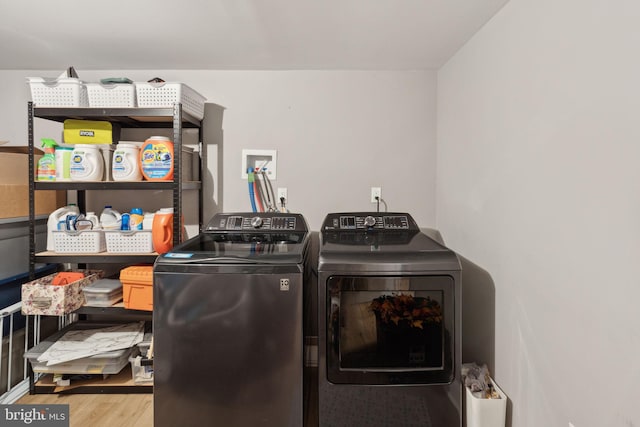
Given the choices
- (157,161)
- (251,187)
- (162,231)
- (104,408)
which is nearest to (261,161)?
(251,187)

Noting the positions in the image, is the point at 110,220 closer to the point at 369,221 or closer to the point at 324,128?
the point at 324,128

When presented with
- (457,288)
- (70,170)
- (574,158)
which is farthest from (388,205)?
(70,170)

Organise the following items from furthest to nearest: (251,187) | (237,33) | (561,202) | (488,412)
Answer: (251,187) → (237,33) → (488,412) → (561,202)

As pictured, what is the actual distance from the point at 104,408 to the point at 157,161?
142cm

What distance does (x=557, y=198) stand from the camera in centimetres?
131

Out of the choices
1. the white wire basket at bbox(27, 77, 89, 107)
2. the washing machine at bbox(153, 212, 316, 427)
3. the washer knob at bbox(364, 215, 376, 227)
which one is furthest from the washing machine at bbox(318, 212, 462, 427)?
the white wire basket at bbox(27, 77, 89, 107)

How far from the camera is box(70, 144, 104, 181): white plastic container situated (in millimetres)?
2195

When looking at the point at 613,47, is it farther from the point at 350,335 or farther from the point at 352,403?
the point at 352,403

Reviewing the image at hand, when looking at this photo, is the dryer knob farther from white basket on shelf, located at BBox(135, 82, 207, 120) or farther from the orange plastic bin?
white basket on shelf, located at BBox(135, 82, 207, 120)

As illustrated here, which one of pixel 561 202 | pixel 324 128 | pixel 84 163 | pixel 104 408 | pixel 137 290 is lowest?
pixel 104 408

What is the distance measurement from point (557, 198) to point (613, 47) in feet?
1.59

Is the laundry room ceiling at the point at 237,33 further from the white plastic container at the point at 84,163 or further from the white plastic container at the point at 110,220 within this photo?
the white plastic container at the point at 110,220

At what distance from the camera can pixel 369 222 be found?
2346 mm

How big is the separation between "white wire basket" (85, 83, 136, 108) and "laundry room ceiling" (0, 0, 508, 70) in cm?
24
